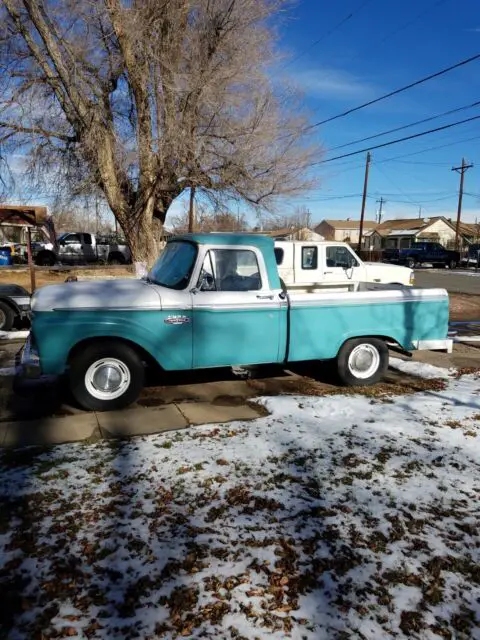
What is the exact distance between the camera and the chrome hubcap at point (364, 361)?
609 cm

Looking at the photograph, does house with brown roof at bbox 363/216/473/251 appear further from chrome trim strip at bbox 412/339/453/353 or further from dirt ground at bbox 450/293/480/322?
chrome trim strip at bbox 412/339/453/353

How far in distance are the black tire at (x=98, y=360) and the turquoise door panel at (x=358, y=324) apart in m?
1.82

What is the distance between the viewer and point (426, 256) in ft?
126

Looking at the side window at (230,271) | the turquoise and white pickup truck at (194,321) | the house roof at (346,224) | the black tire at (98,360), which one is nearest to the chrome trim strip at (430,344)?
the turquoise and white pickup truck at (194,321)

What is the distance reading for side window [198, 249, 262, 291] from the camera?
5.22 meters

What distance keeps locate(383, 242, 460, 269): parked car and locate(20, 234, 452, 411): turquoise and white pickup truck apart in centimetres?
3478

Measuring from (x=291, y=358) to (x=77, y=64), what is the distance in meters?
11.9

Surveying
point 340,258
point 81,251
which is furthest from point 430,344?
point 81,251

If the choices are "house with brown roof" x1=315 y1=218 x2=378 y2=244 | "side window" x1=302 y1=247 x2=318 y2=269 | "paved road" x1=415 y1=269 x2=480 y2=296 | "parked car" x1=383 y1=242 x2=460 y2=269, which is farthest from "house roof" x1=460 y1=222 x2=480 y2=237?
"side window" x1=302 y1=247 x2=318 y2=269

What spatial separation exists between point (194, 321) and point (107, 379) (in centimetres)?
112

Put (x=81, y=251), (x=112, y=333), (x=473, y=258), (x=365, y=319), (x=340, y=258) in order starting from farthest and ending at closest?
1. (x=473, y=258)
2. (x=81, y=251)
3. (x=340, y=258)
4. (x=365, y=319)
5. (x=112, y=333)

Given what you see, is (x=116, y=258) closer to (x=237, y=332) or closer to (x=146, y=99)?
(x=146, y=99)

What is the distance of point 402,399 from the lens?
18.3ft

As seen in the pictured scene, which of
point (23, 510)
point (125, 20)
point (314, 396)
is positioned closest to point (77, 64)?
point (125, 20)
